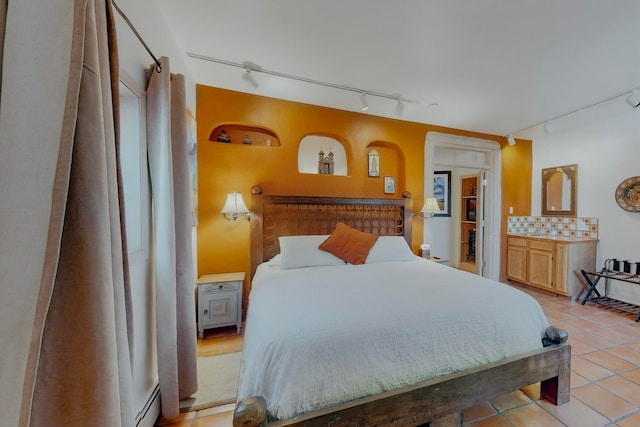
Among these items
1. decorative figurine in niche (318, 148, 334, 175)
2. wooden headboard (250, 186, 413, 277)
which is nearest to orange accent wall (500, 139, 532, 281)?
wooden headboard (250, 186, 413, 277)

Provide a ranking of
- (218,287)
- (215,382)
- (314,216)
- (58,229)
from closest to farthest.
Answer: (58,229), (215,382), (218,287), (314,216)

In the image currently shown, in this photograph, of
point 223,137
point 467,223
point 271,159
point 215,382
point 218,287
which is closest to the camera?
point 215,382

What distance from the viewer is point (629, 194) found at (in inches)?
128

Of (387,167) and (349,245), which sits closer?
(349,245)

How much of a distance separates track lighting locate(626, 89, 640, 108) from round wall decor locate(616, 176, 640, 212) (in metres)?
1.12

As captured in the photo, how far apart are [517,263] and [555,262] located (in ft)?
1.94

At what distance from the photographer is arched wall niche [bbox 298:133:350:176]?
3354 millimetres

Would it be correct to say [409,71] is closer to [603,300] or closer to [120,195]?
[120,195]

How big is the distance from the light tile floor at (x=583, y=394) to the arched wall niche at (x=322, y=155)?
7.21 ft

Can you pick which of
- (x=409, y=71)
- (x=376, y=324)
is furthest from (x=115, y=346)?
(x=409, y=71)

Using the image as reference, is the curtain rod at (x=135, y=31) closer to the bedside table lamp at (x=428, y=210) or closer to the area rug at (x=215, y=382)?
the area rug at (x=215, y=382)

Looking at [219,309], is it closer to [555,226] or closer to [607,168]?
[555,226]

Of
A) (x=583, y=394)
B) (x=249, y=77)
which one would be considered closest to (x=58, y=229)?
(x=249, y=77)

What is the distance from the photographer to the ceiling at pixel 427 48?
5.63 feet
